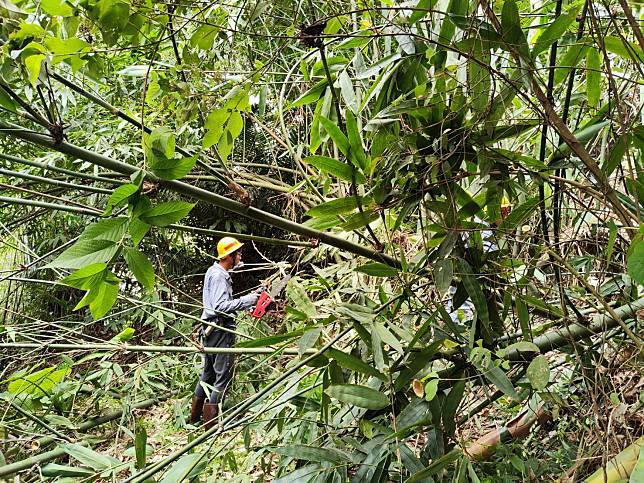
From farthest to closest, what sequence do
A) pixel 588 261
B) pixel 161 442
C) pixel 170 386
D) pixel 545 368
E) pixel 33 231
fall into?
pixel 33 231
pixel 170 386
pixel 161 442
pixel 588 261
pixel 545 368

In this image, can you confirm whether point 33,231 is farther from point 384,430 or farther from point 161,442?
point 384,430

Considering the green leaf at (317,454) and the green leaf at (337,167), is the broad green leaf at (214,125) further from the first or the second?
the green leaf at (317,454)

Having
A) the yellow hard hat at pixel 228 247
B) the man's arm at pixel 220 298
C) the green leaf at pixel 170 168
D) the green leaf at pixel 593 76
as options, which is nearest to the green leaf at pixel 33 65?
the green leaf at pixel 170 168

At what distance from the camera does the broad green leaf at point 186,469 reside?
752mm

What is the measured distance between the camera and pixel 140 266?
672 millimetres

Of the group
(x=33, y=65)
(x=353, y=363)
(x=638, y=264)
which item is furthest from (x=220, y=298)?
(x=638, y=264)

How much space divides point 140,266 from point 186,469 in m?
0.29

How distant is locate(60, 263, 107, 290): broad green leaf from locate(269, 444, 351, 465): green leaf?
323mm

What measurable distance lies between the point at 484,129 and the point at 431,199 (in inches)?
5.2

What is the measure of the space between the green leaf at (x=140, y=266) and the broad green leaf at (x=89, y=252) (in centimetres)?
2

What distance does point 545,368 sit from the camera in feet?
2.22

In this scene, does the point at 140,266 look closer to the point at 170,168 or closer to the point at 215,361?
the point at 170,168

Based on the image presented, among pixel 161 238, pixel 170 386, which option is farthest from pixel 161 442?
pixel 161 238

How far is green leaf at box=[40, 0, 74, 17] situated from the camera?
74cm
